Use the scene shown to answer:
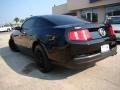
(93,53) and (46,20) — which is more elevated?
(46,20)


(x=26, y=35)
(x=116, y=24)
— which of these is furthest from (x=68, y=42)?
(x=116, y=24)

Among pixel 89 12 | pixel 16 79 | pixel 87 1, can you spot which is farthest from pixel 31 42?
pixel 89 12

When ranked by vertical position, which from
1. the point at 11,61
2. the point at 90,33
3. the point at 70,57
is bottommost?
the point at 11,61

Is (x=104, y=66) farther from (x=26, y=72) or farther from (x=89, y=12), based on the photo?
(x=89, y=12)

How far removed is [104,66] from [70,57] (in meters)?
1.52

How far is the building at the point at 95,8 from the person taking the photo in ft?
83.6

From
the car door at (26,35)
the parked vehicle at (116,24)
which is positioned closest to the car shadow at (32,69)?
the car door at (26,35)

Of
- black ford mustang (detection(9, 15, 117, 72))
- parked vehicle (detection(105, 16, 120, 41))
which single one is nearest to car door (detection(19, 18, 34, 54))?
black ford mustang (detection(9, 15, 117, 72))

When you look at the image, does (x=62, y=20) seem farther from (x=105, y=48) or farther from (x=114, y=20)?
(x=114, y=20)

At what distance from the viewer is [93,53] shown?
15.1 feet

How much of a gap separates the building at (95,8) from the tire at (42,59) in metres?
16.4

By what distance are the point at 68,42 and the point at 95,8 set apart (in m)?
25.9

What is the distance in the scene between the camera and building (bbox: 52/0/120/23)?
2548 cm

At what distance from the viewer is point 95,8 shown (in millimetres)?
29375
